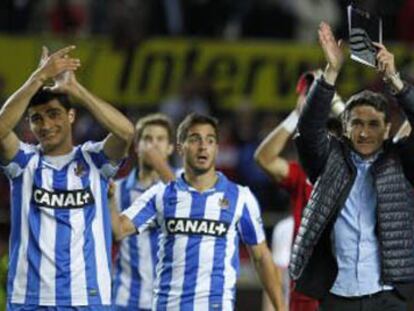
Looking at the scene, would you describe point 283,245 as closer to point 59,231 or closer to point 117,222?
point 117,222

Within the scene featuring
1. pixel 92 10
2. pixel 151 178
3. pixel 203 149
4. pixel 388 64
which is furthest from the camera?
pixel 92 10

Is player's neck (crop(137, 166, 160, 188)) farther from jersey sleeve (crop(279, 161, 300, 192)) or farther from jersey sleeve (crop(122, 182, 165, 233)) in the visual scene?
jersey sleeve (crop(122, 182, 165, 233))

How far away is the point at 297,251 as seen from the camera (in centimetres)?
841

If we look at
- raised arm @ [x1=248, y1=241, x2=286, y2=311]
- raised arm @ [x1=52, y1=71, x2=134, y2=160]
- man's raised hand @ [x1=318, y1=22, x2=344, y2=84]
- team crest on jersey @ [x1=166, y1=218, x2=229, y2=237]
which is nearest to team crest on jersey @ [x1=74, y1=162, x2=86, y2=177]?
raised arm @ [x1=52, y1=71, x2=134, y2=160]

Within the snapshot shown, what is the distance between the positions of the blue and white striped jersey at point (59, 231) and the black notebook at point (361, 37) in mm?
1395

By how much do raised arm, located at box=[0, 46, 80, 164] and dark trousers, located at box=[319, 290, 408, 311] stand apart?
179 cm

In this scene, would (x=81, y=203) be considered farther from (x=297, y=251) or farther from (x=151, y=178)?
(x=151, y=178)

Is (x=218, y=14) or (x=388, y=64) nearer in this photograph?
(x=388, y=64)

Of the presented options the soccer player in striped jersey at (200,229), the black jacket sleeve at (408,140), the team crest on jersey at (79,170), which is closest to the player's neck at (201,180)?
the soccer player in striped jersey at (200,229)

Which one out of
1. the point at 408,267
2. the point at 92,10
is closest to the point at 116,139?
the point at 408,267

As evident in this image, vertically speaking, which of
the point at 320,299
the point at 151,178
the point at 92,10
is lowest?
the point at 320,299

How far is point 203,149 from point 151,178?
5.08 ft

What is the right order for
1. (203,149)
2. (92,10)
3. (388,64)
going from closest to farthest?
1. (388,64)
2. (203,149)
3. (92,10)

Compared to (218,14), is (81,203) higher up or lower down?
lower down
